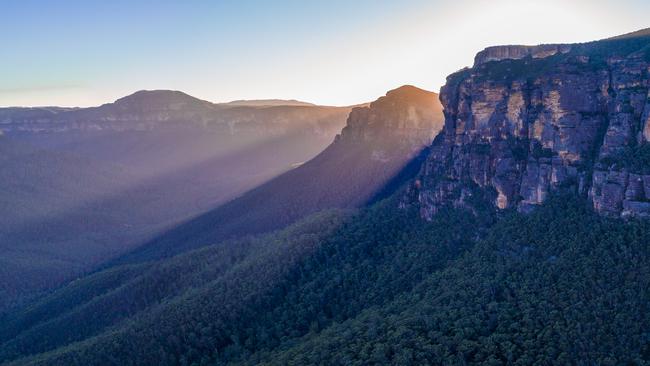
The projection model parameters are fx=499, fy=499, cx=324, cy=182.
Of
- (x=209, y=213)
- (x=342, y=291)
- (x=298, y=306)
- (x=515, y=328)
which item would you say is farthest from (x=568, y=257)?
(x=209, y=213)

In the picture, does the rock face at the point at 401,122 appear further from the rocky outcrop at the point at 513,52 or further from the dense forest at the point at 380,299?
the dense forest at the point at 380,299

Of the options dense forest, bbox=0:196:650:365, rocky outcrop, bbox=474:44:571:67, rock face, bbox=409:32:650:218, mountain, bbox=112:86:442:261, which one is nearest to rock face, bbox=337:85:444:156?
mountain, bbox=112:86:442:261

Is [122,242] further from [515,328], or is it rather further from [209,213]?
[515,328]

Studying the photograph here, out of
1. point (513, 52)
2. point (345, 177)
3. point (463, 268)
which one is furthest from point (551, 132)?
point (345, 177)

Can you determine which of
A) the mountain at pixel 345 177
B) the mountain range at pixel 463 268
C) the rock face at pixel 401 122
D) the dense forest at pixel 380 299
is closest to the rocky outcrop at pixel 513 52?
the mountain range at pixel 463 268

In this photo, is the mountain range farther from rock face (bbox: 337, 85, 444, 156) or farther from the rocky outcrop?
rock face (bbox: 337, 85, 444, 156)

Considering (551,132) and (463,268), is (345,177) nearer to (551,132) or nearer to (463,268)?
(551,132)
